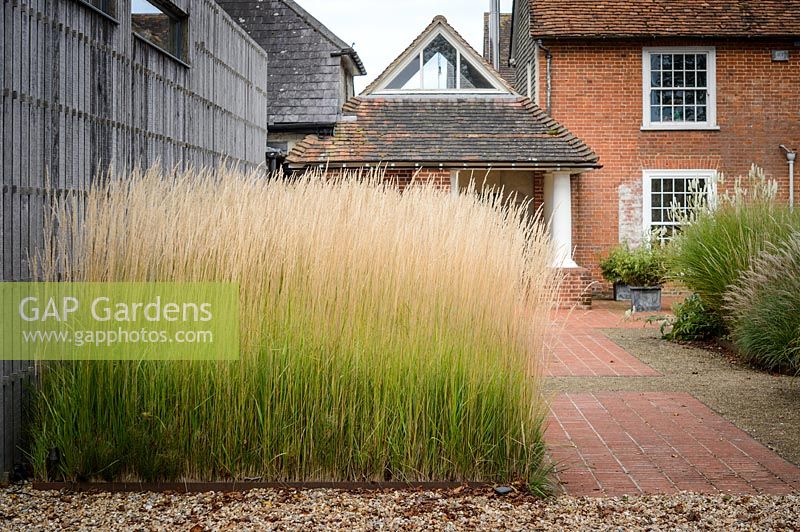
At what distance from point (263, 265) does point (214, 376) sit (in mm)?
587

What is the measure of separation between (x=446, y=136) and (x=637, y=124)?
372 cm

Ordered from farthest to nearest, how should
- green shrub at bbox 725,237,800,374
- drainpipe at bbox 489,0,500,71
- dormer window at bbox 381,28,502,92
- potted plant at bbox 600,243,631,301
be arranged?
1. drainpipe at bbox 489,0,500,71
2. dormer window at bbox 381,28,502,92
3. potted plant at bbox 600,243,631,301
4. green shrub at bbox 725,237,800,374

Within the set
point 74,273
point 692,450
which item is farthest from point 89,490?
point 692,450

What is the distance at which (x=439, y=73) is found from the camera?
16797 millimetres

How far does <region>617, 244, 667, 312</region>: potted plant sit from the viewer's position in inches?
556

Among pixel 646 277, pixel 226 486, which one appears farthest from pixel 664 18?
pixel 226 486

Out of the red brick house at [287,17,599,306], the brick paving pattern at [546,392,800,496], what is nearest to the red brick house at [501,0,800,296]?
the red brick house at [287,17,599,306]

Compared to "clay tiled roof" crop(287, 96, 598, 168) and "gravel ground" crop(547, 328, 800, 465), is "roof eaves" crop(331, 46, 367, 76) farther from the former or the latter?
"gravel ground" crop(547, 328, 800, 465)

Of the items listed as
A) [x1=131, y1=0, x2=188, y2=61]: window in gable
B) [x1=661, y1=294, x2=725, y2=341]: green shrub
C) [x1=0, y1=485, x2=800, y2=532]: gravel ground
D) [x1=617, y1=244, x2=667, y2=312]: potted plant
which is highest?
[x1=131, y1=0, x2=188, y2=61]: window in gable

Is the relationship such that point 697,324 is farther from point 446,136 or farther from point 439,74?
point 439,74

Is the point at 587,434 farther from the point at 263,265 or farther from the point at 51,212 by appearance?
the point at 51,212

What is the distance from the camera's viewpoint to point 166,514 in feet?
13.0

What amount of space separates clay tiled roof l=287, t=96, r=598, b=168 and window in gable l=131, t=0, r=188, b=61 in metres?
6.97

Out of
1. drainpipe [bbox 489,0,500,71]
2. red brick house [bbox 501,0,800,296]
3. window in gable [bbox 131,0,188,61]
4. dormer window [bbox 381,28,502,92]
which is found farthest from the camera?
drainpipe [bbox 489,0,500,71]
